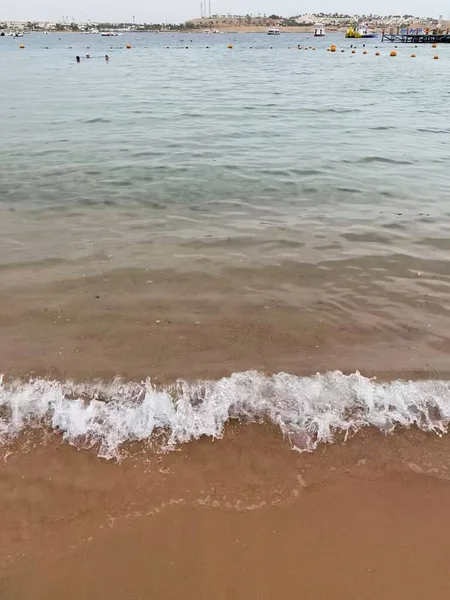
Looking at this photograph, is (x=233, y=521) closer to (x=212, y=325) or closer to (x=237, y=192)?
(x=212, y=325)

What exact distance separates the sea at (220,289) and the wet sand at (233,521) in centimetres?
24

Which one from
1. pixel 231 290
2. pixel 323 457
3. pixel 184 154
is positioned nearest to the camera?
pixel 323 457

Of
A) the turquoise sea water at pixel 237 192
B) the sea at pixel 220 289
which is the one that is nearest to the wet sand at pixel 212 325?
the sea at pixel 220 289

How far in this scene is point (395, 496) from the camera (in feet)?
11.0

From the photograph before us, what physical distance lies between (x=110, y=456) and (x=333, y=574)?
5.92ft

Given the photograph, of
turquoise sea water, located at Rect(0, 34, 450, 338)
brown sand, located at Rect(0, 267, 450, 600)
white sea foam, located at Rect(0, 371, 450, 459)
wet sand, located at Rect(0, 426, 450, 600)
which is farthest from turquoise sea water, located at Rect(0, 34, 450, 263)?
wet sand, located at Rect(0, 426, 450, 600)

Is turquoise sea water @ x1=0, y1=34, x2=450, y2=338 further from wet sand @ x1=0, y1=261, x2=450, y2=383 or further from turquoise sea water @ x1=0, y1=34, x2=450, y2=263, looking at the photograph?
wet sand @ x1=0, y1=261, x2=450, y2=383

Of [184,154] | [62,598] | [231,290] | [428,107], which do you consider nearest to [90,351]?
[231,290]

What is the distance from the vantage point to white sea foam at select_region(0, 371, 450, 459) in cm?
391

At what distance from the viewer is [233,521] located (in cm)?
317

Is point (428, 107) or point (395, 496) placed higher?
point (428, 107)

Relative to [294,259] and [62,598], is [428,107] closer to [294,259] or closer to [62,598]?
[294,259]

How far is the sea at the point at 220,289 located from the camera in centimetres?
414

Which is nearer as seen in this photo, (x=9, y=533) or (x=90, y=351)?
(x=9, y=533)
